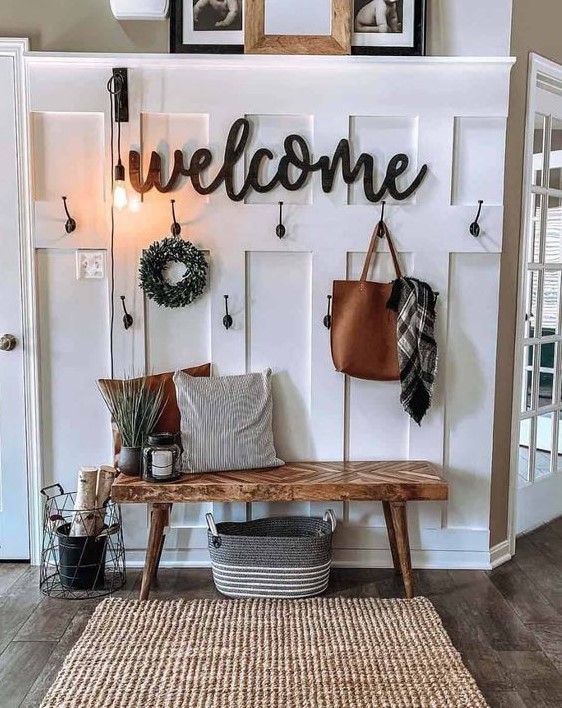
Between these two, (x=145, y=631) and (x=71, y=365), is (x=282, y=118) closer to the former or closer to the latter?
(x=71, y=365)

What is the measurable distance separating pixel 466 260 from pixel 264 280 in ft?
2.73

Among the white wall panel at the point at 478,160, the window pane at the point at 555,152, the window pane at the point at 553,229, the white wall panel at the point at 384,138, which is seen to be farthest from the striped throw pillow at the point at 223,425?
the window pane at the point at 555,152

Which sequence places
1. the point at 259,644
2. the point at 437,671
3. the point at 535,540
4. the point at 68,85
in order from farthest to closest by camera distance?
the point at 535,540 → the point at 68,85 → the point at 259,644 → the point at 437,671

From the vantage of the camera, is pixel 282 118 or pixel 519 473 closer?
pixel 282 118

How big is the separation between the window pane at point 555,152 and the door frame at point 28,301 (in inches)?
92.5

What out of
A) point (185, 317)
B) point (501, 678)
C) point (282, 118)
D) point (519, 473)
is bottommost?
point (501, 678)

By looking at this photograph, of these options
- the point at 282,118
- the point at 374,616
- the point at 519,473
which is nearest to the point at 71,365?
the point at 282,118

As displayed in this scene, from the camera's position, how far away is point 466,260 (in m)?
2.74

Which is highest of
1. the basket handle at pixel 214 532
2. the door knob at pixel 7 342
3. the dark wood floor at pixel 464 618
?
the door knob at pixel 7 342

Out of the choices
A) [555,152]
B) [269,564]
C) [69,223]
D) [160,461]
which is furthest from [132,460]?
[555,152]

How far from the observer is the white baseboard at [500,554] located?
2.87m

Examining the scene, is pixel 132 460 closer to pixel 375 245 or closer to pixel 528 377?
pixel 375 245

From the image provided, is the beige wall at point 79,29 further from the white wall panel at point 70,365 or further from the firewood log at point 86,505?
the firewood log at point 86,505

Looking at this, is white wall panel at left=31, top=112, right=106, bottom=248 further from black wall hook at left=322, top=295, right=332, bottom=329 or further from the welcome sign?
black wall hook at left=322, top=295, right=332, bottom=329
